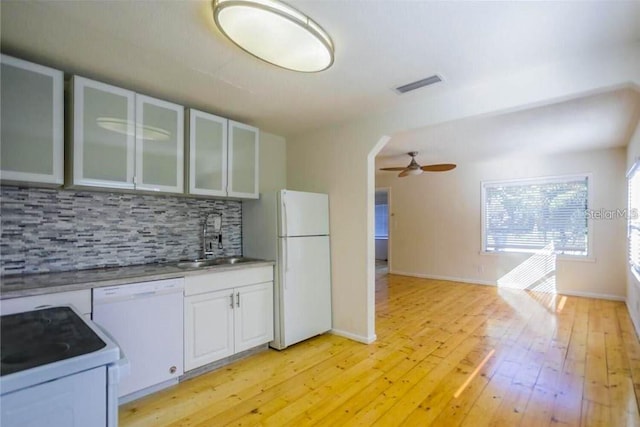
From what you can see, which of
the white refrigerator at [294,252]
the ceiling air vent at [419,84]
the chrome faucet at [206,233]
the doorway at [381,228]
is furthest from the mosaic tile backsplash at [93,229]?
the doorway at [381,228]

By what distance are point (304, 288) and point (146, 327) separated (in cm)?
142

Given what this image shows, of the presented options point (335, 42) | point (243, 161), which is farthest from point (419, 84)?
point (243, 161)

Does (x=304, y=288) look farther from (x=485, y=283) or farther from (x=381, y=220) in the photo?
(x=381, y=220)

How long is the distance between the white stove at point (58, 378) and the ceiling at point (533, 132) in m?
2.74

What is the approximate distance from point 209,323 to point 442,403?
1.79 meters

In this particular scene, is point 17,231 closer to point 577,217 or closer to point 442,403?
point 442,403

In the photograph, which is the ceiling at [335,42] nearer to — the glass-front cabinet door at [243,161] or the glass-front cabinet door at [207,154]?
the glass-front cabinet door at [207,154]

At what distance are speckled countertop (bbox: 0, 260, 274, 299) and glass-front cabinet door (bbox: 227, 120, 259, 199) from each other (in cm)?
80

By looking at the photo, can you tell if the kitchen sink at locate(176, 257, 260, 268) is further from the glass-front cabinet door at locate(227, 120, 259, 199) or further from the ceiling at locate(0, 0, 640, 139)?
the ceiling at locate(0, 0, 640, 139)

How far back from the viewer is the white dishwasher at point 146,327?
2.03 metres

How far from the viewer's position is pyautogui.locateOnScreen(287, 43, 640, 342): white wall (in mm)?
2195

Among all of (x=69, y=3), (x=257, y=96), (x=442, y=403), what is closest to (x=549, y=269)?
(x=442, y=403)

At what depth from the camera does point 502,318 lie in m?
3.97

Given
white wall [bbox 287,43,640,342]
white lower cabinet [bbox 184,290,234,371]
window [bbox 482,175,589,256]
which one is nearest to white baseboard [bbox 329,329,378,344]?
white wall [bbox 287,43,640,342]
